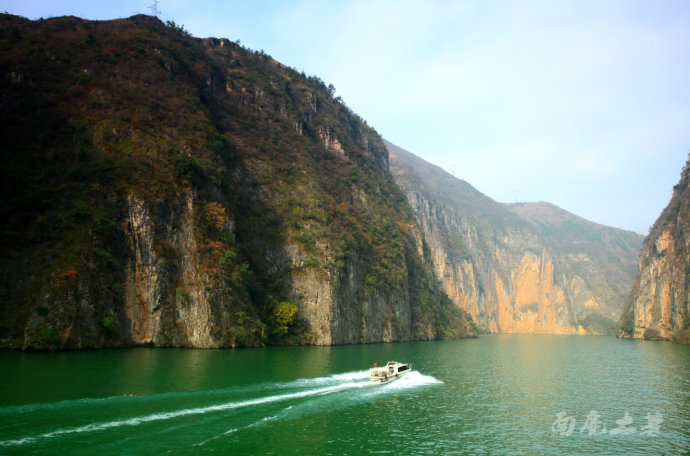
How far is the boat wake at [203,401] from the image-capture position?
21.0 metres

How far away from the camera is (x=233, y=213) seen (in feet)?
230

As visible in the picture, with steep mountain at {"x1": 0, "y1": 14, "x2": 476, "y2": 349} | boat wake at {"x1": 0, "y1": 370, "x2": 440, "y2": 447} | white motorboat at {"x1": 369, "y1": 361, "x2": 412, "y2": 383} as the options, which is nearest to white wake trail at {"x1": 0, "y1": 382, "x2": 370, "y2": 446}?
boat wake at {"x1": 0, "y1": 370, "x2": 440, "y2": 447}

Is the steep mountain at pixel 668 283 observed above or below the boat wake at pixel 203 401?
above

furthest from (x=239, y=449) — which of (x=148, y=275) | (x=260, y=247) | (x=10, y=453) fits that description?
(x=260, y=247)

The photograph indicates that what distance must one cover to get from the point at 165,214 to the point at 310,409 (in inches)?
1553

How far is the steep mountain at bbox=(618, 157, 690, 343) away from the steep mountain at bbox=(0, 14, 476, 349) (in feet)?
177

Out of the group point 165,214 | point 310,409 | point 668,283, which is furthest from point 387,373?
point 668,283

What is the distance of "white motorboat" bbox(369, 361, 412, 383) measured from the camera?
37.9m

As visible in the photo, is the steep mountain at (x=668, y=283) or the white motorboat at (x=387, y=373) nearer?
the white motorboat at (x=387, y=373)

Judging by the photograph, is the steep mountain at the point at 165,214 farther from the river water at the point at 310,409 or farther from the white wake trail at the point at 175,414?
the white wake trail at the point at 175,414

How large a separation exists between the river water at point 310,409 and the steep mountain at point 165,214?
1003 centimetres

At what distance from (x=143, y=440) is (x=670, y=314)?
393 ft

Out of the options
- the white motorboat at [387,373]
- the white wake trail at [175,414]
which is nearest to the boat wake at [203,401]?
the white wake trail at [175,414]

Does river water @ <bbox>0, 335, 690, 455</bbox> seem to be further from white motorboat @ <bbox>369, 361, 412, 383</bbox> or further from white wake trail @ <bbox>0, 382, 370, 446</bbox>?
white motorboat @ <bbox>369, 361, 412, 383</bbox>
